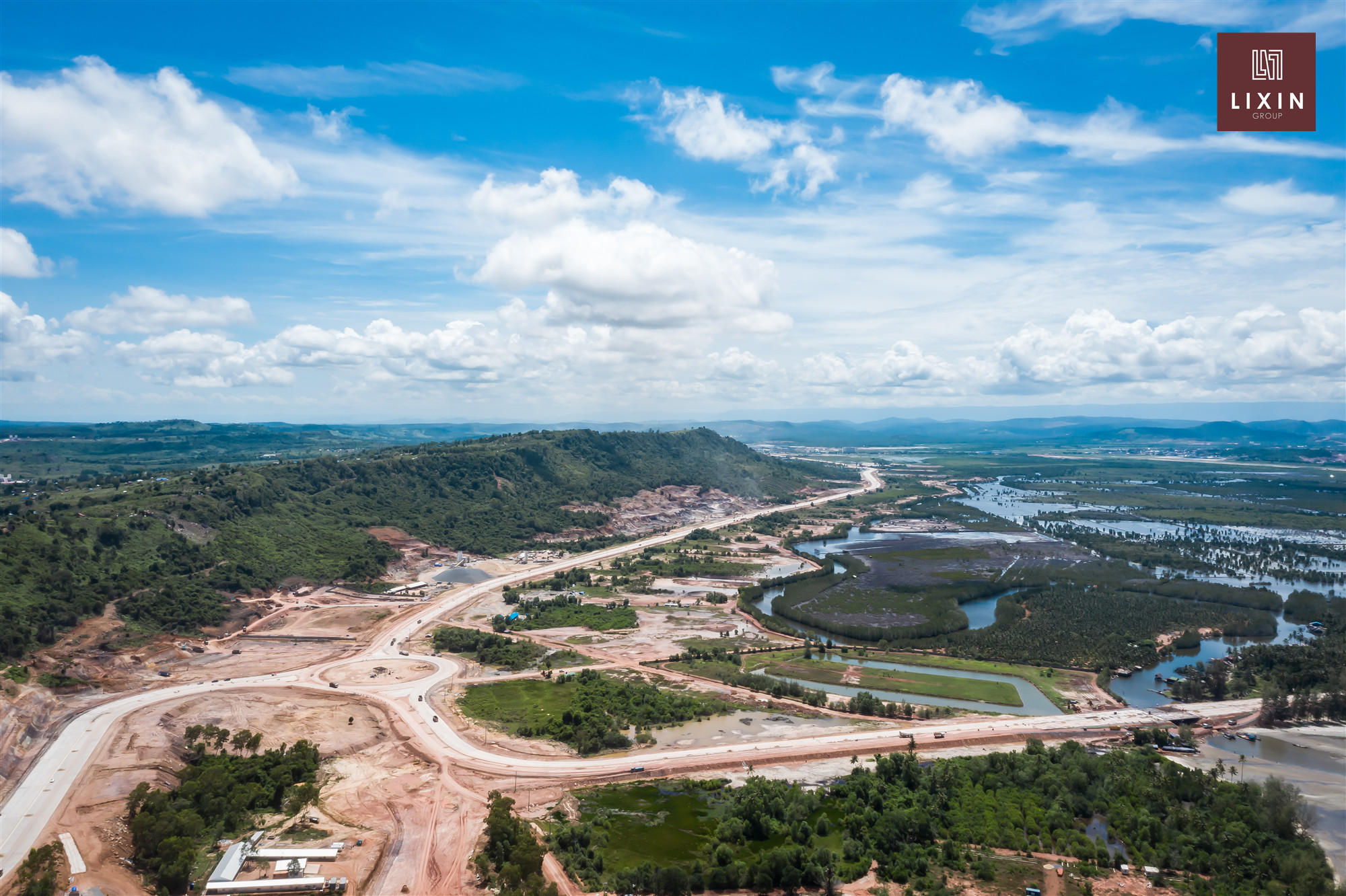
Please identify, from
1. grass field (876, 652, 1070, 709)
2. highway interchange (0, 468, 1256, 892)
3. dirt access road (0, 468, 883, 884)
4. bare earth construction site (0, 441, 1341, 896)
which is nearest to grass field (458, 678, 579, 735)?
bare earth construction site (0, 441, 1341, 896)

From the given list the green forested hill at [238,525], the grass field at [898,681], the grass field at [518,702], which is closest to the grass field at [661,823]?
the grass field at [518,702]

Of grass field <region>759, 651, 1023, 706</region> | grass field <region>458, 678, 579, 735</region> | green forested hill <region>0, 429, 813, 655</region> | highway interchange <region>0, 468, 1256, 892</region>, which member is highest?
green forested hill <region>0, 429, 813, 655</region>

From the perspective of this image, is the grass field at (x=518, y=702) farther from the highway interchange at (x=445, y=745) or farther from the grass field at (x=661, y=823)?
the grass field at (x=661, y=823)

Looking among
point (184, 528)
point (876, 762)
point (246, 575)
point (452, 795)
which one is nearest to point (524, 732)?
point (452, 795)

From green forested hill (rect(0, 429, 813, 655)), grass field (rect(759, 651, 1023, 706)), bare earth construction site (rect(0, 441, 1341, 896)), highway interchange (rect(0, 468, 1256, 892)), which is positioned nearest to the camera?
bare earth construction site (rect(0, 441, 1341, 896))

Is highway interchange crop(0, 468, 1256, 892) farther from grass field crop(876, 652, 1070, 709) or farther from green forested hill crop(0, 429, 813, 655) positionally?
green forested hill crop(0, 429, 813, 655)

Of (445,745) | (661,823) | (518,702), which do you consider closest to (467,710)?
(518,702)

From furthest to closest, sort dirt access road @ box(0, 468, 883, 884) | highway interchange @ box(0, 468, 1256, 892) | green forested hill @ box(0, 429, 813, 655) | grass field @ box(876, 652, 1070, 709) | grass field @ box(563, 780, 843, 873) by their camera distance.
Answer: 1. green forested hill @ box(0, 429, 813, 655)
2. grass field @ box(876, 652, 1070, 709)
3. highway interchange @ box(0, 468, 1256, 892)
4. grass field @ box(563, 780, 843, 873)
5. dirt access road @ box(0, 468, 883, 884)
